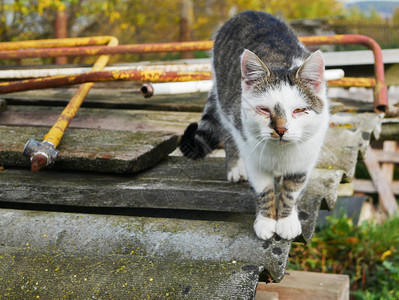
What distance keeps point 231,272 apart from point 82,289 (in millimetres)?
427

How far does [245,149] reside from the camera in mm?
2066

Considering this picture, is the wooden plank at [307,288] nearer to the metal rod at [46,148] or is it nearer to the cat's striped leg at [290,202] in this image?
the cat's striped leg at [290,202]

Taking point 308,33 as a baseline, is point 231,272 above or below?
above

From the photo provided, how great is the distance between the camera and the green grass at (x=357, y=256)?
4359 millimetres

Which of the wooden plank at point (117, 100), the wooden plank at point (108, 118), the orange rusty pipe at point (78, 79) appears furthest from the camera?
the wooden plank at point (117, 100)

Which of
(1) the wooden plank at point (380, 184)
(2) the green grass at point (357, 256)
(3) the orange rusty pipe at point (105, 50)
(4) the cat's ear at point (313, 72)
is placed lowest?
(1) the wooden plank at point (380, 184)

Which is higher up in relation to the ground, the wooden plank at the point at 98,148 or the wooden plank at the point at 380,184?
the wooden plank at the point at 98,148

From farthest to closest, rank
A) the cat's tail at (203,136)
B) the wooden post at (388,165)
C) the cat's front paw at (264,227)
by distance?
the wooden post at (388,165) < the cat's tail at (203,136) < the cat's front paw at (264,227)

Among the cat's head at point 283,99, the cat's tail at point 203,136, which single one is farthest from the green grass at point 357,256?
the cat's head at point 283,99

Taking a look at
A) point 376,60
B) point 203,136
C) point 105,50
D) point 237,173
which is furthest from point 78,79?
point 376,60

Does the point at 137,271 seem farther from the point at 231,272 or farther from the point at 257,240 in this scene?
the point at 257,240

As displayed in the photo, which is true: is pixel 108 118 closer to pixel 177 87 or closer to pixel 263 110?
pixel 177 87

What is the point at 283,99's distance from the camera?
180 centimetres

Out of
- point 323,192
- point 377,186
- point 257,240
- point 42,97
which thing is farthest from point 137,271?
point 377,186
